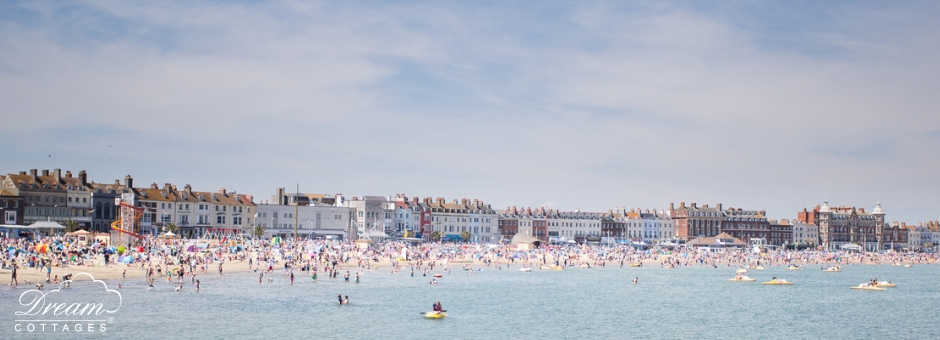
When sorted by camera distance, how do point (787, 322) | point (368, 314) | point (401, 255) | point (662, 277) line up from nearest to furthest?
point (368, 314) < point (787, 322) < point (662, 277) < point (401, 255)

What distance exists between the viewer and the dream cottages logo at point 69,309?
37.3 meters

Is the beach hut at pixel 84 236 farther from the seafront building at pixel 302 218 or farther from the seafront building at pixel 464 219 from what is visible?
the seafront building at pixel 464 219

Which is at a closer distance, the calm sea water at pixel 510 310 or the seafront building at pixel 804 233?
the calm sea water at pixel 510 310

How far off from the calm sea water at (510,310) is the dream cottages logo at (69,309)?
0.65 metres

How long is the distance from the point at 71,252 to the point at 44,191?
43393 millimetres

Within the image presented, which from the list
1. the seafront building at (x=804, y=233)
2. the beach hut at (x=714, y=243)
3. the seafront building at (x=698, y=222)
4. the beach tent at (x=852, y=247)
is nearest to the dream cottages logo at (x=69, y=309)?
the beach hut at (x=714, y=243)

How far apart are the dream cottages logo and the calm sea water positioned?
65 cm

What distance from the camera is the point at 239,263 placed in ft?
249

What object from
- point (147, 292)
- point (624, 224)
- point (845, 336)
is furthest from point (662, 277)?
point (624, 224)

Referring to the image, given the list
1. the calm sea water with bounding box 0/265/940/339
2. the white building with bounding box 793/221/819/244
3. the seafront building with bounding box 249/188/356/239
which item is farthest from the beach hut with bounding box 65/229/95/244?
the white building with bounding box 793/221/819/244

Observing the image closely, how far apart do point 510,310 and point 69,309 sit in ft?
75.7

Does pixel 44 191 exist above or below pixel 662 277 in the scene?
above

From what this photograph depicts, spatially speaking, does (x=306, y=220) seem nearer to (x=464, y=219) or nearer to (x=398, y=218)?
(x=398, y=218)

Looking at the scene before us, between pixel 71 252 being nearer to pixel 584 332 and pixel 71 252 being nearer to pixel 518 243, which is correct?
pixel 584 332
